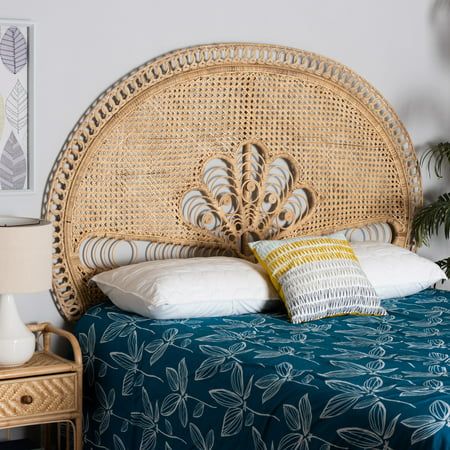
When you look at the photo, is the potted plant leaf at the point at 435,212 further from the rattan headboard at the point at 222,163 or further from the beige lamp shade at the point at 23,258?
the beige lamp shade at the point at 23,258

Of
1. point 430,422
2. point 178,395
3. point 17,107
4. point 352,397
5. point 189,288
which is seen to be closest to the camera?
point 430,422

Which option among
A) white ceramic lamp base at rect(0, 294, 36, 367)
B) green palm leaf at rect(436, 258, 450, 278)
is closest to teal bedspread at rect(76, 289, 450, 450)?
white ceramic lamp base at rect(0, 294, 36, 367)

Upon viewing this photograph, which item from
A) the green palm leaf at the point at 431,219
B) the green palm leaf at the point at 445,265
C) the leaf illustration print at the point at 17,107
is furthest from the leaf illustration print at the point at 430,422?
the green palm leaf at the point at 445,265

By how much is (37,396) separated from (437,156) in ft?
6.90

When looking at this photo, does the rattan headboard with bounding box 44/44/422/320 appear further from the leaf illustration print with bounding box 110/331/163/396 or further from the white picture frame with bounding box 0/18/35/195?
the leaf illustration print with bounding box 110/331/163/396

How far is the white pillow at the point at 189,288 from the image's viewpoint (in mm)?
3090

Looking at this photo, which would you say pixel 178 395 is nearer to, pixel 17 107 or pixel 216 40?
pixel 17 107

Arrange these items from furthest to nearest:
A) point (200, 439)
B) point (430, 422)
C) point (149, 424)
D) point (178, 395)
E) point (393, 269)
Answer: point (393, 269) → point (149, 424) → point (178, 395) → point (200, 439) → point (430, 422)

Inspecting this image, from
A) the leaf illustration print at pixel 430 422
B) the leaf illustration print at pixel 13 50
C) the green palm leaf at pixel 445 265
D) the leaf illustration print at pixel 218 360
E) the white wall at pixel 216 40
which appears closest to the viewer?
the leaf illustration print at pixel 430 422

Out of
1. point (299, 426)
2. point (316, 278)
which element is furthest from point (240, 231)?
point (299, 426)

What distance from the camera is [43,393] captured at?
2.99m

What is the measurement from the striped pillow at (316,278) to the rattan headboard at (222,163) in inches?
13.6

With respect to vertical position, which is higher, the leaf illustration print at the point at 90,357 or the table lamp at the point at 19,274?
the table lamp at the point at 19,274

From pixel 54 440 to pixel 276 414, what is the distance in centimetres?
129
